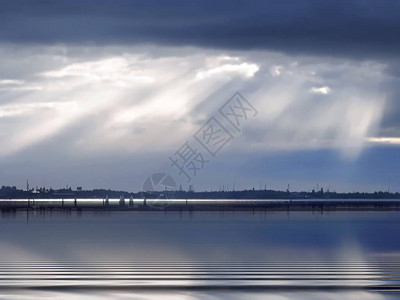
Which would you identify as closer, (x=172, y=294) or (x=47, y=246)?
(x=172, y=294)

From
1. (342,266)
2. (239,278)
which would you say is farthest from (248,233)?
(239,278)

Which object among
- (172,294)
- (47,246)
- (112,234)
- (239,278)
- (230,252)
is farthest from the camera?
(112,234)

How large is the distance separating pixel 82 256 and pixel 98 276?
27.3 ft

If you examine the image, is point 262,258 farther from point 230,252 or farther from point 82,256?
point 82,256

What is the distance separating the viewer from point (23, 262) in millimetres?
32531

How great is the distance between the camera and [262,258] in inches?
1355

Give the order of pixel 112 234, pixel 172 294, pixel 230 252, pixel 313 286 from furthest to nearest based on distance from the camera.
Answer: pixel 112 234, pixel 230 252, pixel 313 286, pixel 172 294

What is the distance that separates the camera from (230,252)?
37.5 m

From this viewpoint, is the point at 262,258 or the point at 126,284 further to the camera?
the point at 262,258

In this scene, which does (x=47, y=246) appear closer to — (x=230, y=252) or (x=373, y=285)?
(x=230, y=252)

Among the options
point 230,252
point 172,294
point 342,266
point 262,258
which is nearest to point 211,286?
point 172,294

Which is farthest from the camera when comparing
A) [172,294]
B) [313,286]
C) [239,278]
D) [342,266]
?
[342,266]

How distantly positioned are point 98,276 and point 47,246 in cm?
1536

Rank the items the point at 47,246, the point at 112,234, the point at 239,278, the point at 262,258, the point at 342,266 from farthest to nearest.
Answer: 1. the point at 112,234
2. the point at 47,246
3. the point at 262,258
4. the point at 342,266
5. the point at 239,278
